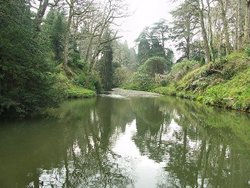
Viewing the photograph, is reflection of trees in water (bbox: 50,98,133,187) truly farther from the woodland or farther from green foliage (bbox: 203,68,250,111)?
green foliage (bbox: 203,68,250,111)

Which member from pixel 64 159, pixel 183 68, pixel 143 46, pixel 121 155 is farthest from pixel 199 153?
pixel 143 46

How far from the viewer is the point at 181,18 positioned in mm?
50500

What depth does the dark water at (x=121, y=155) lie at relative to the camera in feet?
18.9

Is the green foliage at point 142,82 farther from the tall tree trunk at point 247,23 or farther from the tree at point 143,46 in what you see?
the tall tree trunk at point 247,23

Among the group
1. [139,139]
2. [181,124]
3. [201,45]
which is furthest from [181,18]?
[139,139]

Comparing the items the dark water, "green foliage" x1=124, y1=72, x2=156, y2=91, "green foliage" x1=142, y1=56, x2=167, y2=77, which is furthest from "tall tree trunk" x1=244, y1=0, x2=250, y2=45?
"green foliage" x1=142, y1=56, x2=167, y2=77

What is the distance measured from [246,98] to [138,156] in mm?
11991

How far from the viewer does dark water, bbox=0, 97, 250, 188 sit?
5.75 meters

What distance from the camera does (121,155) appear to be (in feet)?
25.1

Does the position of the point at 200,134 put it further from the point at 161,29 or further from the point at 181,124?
the point at 161,29

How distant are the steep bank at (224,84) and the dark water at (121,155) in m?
7.52

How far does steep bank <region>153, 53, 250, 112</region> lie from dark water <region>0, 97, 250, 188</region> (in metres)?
7.52

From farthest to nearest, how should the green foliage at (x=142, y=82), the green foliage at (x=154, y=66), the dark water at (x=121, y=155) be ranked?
the green foliage at (x=154, y=66)
the green foliage at (x=142, y=82)
the dark water at (x=121, y=155)

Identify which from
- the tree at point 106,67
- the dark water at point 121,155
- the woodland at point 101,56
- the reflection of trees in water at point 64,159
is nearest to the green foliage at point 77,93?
the woodland at point 101,56
